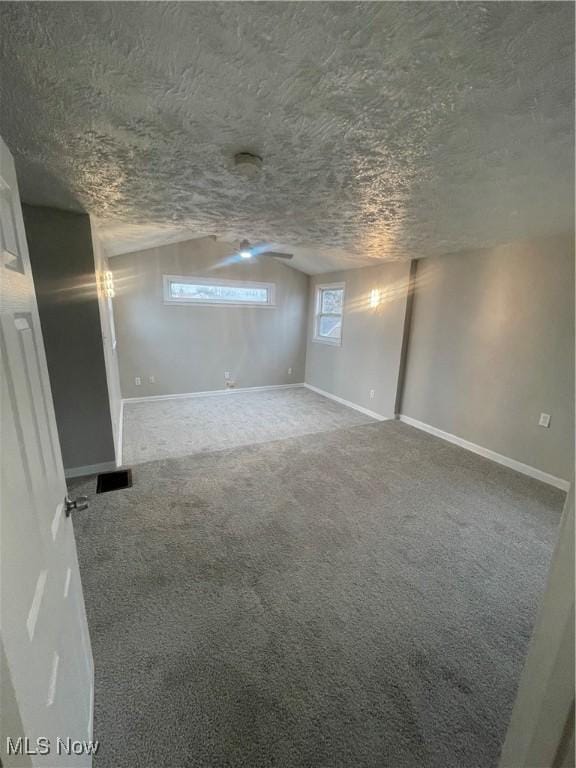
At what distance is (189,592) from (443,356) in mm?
3637

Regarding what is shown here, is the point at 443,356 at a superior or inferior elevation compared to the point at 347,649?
superior

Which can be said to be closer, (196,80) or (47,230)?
(196,80)

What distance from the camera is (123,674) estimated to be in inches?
50.8

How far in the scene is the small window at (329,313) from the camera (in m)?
5.61

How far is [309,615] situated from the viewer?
5.14 feet

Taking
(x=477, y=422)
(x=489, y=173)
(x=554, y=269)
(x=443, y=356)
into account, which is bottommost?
(x=477, y=422)

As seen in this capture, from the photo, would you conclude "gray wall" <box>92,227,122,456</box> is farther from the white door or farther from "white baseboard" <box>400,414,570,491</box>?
"white baseboard" <box>400,414,570,491</box>

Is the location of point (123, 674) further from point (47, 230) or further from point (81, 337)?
point (47, 230)

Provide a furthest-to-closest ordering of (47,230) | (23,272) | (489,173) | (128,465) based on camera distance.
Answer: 1. (128,465)
2. (47,230)
3. (489,173)
4. (23,272)

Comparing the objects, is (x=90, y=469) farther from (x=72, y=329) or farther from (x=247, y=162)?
(x=247, y=162)

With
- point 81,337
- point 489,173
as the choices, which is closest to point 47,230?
point 81,337

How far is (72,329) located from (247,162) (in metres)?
2.11

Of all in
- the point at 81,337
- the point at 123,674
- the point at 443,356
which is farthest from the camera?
the point at 443,356

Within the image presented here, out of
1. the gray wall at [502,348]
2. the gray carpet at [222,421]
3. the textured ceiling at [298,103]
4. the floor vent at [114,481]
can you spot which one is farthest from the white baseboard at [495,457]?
the floor vent at [114,481]
